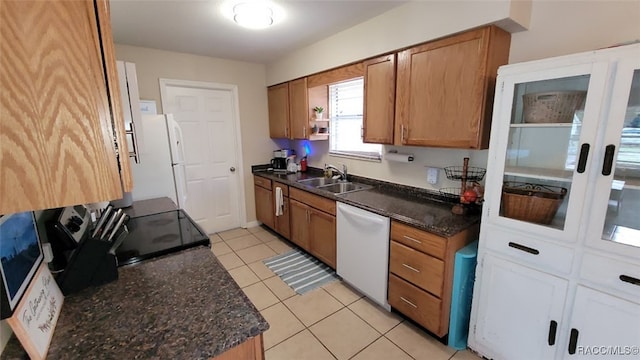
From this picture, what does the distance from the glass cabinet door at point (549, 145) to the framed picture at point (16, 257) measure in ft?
6.91

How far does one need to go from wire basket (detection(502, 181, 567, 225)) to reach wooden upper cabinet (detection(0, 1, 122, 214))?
191 cm

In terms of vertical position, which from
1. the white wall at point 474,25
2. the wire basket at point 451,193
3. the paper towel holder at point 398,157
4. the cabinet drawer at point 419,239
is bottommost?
the cabinet drawer at point 419,239

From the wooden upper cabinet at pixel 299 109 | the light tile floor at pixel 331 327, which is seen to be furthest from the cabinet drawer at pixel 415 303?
the wooden upper cabinet at pixel 299 109

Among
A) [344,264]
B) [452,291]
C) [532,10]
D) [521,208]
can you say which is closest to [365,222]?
[344,264]

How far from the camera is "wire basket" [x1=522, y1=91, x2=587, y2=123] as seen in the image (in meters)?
1.41

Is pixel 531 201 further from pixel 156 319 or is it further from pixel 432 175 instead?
pixel 156 319

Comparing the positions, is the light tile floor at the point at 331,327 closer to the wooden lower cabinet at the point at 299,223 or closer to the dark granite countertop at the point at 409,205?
the wooden lower cabinet at the point at 299,223

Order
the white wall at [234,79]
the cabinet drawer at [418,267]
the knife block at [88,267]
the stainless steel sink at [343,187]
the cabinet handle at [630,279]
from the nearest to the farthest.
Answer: the knife block at [88,267] → the cabinet handle at [630,279] → the cabinet drawer at [418,267] → the stainless steel sink at [343,187] → the white wall at [234,79]

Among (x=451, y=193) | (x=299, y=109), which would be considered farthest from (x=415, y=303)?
(x=299, y=109)

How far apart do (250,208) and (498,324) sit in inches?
132

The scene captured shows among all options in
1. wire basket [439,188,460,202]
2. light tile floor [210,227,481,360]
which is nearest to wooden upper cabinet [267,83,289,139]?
light tile floor [210,227,481,360]

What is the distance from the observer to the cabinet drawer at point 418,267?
1.78m

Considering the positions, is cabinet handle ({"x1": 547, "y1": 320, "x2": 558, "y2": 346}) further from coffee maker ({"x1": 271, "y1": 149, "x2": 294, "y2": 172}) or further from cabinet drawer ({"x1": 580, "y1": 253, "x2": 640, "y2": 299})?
coffee maker ({"x1": 271, "y1": 149, "x2": 294, "y2": 172})

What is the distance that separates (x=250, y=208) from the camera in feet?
13.7
